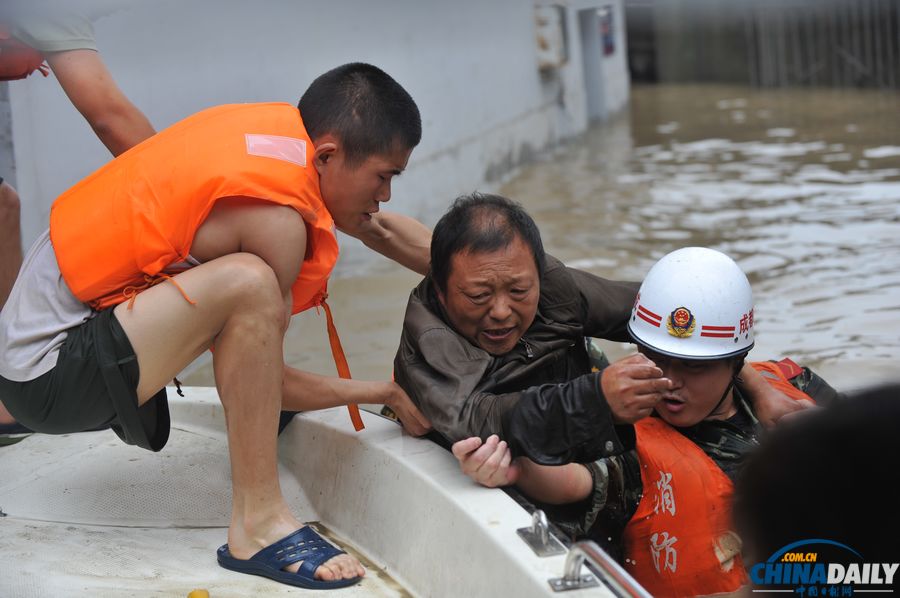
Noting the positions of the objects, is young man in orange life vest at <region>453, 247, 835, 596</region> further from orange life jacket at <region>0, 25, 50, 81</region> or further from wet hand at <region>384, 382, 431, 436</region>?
orange life jacket at <region>0, 25, 50, 81</region>

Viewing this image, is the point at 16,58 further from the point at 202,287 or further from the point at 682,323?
the point at 682,323

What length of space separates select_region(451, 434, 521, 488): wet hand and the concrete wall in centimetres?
117

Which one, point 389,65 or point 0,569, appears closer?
point 0,569

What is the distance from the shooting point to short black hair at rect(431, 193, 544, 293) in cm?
272

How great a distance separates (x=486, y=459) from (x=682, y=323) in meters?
0.69

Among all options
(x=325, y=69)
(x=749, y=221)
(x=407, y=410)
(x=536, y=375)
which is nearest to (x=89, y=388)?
(x=407, y=410)

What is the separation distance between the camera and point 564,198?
9250mm

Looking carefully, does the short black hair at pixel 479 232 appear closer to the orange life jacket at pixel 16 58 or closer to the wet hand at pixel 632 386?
the wet hand at pixel 632 386

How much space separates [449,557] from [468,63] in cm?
715

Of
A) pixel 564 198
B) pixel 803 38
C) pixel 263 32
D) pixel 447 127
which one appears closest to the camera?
pixel 263 32

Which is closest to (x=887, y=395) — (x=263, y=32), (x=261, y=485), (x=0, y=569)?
(x=261, y=485)

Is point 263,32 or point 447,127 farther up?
point 263,32

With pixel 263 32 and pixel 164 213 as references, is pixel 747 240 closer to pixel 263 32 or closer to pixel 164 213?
pixel 263 32

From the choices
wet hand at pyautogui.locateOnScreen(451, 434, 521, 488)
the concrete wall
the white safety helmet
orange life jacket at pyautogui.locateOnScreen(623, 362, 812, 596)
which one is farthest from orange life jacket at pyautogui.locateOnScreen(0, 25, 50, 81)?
orange life jacket at pyautogui.locateOnScreen(623, 362, 812, 596)
